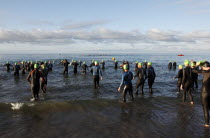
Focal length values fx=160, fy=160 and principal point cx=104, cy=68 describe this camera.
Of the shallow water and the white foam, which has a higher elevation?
the white foam

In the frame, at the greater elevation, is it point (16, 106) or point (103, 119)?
point (16, 106)

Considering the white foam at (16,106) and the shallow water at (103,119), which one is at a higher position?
the white foam at (16,106)

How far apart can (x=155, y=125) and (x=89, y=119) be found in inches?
116

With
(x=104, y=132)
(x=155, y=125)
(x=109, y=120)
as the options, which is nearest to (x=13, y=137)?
(x=104, y=132)

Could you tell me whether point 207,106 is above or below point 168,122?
above

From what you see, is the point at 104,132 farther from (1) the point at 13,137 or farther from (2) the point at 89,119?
(1) the point at 13,137

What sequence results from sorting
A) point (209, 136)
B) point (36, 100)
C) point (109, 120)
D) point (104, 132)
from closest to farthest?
point (209, 136), point (104, 132), point (109, 120), point (36, 100)

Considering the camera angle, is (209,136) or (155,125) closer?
(209,136)

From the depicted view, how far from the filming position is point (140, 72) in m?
11.6

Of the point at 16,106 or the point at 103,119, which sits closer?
the point at 103,119

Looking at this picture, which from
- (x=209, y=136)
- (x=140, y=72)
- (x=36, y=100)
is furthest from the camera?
(x=140, y=72)

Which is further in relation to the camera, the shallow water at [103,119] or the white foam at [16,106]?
the white foam at [16,106]

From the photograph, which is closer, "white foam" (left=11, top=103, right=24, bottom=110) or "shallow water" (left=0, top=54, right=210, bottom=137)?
"shallow water" (left=0, top=54, right=210, bottom=137)

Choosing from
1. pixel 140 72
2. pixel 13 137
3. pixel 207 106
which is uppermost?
pixel 140 72
